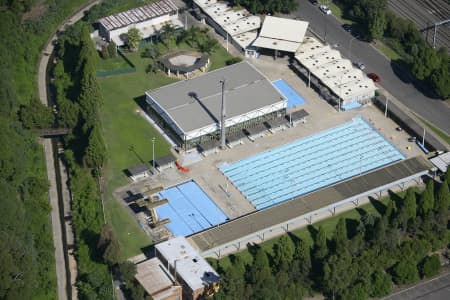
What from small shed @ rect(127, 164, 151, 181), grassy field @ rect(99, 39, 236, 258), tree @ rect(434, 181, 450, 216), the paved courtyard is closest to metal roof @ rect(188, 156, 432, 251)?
the paved courtyard

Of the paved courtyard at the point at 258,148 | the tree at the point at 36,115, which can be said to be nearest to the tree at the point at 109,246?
the paved courtyard at the point at 258,148

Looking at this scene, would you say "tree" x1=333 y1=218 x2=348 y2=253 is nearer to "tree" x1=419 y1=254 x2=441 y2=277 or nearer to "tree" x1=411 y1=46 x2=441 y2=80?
"tree" x1=419 y1=254 x2=441 y2=277

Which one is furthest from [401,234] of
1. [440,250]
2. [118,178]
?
[118,178]

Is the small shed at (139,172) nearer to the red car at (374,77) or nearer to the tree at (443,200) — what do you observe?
the tree at (443,200)

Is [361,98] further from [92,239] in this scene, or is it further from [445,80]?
[92,239]

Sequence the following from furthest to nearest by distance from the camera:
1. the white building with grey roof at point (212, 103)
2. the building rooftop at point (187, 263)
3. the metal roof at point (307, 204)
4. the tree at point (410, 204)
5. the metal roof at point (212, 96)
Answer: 1. the metal roof at point (212, 96)
2. the white building with grey roof at point (212, 103)
3. the tree at point (410, 204)
4. the metal roof at point (307, 204)
5. the building rooftop at point (187, 263)
